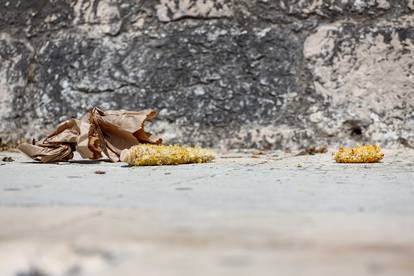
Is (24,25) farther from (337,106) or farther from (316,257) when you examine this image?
(316,257)

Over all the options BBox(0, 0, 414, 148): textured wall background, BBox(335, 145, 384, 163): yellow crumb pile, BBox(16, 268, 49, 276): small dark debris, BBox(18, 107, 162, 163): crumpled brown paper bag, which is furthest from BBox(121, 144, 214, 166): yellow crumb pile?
BBox(16, 268, 49, 276): small dark debris

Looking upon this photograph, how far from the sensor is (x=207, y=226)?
134 cm

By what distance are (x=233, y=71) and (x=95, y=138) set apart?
1534 millimetres

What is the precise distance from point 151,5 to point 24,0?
1.17 m

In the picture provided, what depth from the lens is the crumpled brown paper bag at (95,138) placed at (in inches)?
144

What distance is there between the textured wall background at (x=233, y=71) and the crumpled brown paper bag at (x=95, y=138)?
1043 mm

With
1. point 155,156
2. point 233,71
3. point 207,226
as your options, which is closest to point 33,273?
point 207,226

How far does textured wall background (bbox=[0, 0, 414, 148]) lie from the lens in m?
4.69

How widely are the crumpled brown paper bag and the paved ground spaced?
1.23 metres

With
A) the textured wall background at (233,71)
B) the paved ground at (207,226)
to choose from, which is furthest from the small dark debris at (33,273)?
the textured wall background at (233,71)

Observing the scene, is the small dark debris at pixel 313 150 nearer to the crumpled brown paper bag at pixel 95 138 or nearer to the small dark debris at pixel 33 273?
the crumpled brown paper bag at pixel 95 138

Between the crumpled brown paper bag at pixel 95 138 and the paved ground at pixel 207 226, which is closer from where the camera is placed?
the paved ground at pixel 207 226

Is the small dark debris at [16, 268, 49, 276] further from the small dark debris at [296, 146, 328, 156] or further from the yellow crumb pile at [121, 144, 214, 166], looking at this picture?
the small dark debris at [296, 146, 328, 156]

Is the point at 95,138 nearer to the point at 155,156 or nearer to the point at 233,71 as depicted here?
the point at 155,156
